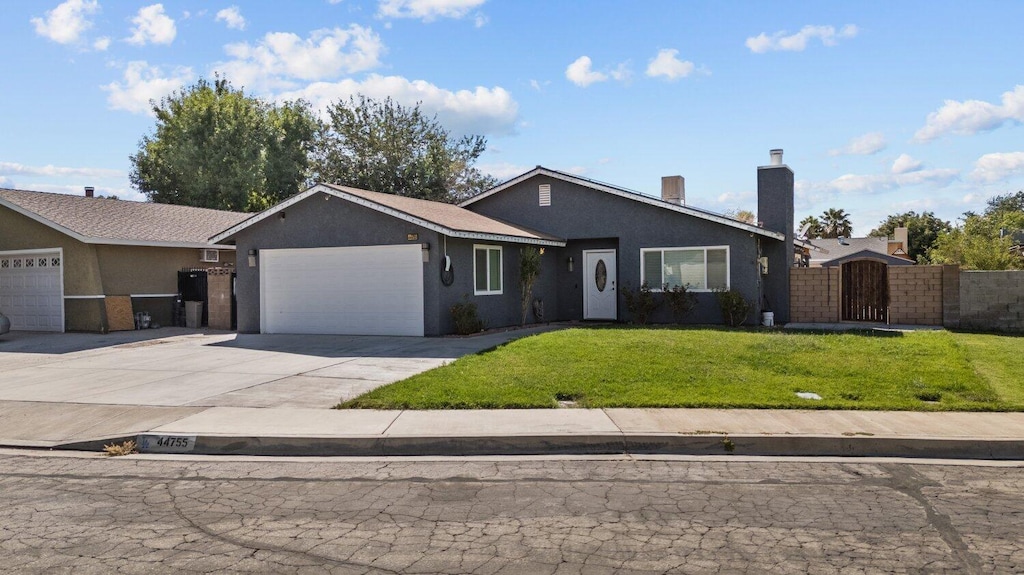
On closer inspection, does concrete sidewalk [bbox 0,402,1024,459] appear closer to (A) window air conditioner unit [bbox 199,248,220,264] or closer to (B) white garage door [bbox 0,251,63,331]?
(B) white garage door [bbox 0,251,63,331]

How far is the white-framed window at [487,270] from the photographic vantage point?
1748 centimetres

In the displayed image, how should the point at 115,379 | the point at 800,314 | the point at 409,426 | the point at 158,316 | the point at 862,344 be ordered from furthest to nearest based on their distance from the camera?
the point at 158,316, the point at 800,314, the point at 862,344, the point at 115,379, the point at 409,426

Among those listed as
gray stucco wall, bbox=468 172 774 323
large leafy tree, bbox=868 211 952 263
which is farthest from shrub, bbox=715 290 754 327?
large leafy tree, bbox=868 211 952 263

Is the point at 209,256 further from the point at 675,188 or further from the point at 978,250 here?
the point at 978,250

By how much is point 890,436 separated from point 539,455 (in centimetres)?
351

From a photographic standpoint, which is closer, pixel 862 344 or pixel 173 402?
pixel 173 402

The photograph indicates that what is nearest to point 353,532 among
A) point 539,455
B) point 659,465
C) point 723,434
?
point 539,455

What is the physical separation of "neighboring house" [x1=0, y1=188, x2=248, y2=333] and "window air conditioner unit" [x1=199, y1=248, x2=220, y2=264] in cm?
36

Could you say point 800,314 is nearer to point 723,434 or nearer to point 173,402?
point 723,434

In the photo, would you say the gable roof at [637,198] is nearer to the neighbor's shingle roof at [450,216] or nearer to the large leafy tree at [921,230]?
the neighbor's shingle roof at [450,216]

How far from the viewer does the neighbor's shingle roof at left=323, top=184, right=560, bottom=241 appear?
1642 cm

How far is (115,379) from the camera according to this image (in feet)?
37.2

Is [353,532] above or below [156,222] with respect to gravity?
below

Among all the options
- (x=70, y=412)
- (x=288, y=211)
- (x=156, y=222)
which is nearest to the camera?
(x=70, y=412)
